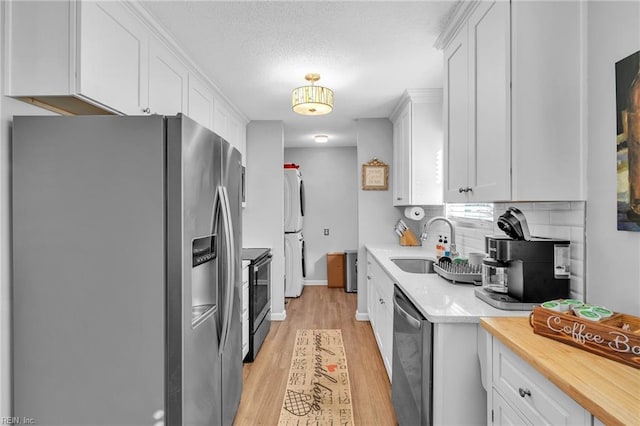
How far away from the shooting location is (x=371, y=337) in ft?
11.8

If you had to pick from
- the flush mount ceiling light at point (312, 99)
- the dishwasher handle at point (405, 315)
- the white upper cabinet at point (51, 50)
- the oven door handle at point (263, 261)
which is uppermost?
the flush mount ceiling light at point (312, 99)

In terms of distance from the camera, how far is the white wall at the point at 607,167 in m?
1.22

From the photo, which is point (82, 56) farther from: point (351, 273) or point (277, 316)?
point (351, 273)

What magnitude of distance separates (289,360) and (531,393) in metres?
2.36

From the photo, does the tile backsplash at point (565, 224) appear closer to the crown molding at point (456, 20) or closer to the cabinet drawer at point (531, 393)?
the cabinet drawer at point (531, 393)

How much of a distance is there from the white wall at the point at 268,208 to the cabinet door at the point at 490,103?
2706 millimetres

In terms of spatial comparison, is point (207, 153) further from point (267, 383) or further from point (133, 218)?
point (267, 383)

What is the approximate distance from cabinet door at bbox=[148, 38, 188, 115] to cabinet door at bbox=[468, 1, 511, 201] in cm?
178

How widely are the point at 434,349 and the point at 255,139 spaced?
344 centimetres

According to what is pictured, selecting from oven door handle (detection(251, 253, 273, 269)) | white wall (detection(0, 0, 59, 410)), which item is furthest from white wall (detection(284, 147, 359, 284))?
white wall (detection(0, 0, 59, 410))

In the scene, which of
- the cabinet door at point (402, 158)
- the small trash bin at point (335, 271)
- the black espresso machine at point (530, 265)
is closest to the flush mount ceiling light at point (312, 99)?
the cabinet door at point (402, 158)

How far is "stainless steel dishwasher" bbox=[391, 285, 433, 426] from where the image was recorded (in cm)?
153

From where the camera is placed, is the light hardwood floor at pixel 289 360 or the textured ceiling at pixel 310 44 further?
the light hardwood floor at pixel 289 360

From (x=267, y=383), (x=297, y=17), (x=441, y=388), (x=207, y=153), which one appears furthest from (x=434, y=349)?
(x=297, y=17)
